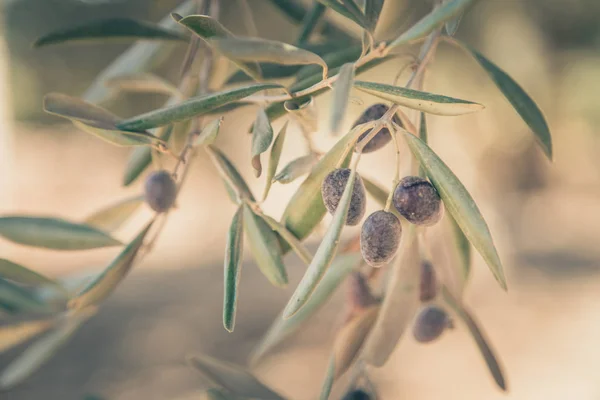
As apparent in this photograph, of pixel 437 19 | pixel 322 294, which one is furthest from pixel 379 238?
pixel 322 294

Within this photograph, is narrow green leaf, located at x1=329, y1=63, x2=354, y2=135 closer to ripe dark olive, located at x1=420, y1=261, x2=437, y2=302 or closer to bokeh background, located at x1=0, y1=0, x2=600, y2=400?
ripe dark olive, located at x1=420, y1=261, x2=437, y2=302

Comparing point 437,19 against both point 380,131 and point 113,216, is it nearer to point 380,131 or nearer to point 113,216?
point 380,131

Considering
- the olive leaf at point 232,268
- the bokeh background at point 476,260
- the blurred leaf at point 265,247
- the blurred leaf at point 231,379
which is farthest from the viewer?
the bokeh background at point 476,260

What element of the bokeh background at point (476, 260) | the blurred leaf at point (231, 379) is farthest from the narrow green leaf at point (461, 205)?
the bokeh background at point (476, 260)

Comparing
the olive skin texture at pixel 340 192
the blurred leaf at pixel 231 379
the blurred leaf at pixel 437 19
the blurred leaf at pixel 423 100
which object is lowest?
the blurred leaf at pixel 231 379

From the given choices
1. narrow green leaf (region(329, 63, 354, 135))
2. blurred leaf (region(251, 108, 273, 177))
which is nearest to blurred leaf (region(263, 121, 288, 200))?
blurred leaf (region(251, 108, 273, 177))

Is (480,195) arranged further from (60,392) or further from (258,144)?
(258,144)

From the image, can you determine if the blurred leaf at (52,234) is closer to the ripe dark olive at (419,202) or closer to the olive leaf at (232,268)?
the olive leaf at (232,268)
